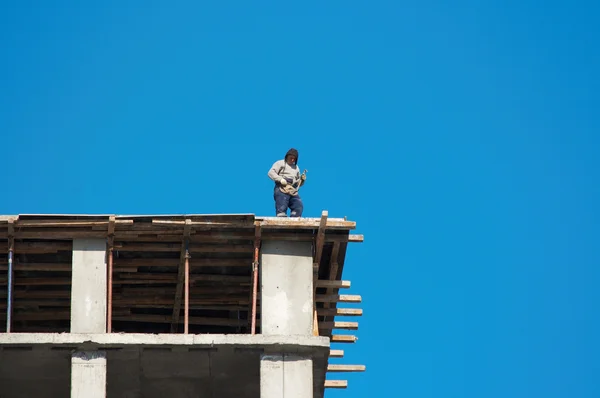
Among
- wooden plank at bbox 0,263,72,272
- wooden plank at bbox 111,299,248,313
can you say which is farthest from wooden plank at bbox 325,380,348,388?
wooden plank at bbox 0,263,72,272

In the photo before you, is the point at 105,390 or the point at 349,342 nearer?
the point at 105,390

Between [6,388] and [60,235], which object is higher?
[60,235]

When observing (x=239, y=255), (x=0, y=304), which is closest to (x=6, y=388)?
(x=0, y=304)

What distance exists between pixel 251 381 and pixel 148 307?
10.3 ft

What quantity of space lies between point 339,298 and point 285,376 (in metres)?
3.16

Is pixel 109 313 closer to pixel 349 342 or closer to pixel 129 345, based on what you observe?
pixel 129 345

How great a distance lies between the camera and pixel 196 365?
39.3 metres

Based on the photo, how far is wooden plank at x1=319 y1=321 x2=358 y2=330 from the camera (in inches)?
1646

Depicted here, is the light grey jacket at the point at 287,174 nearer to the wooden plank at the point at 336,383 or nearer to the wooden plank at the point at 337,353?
the wooden plank at the point at 337,353

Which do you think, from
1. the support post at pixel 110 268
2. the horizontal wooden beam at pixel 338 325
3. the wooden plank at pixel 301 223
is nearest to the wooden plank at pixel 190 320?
the horizontal wooden beam at pixel 338 325

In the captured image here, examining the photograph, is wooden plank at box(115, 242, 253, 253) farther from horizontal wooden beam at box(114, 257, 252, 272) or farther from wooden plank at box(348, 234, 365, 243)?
wooden plank at box(348, 234, 365, 243)

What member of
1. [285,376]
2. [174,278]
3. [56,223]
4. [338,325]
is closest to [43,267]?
[56,223]

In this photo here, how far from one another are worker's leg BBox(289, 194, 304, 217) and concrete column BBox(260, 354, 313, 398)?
322cm

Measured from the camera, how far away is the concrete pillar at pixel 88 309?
126 ft
